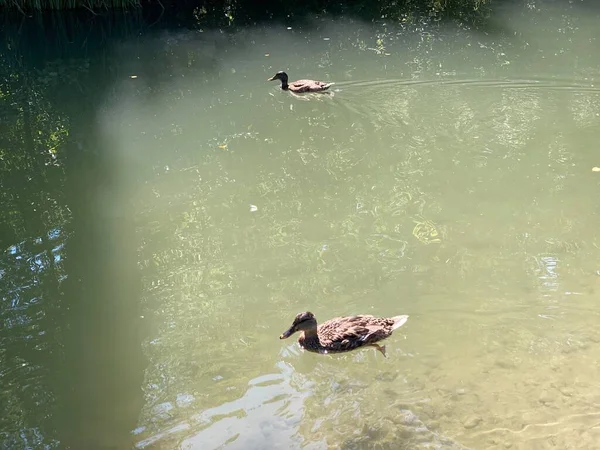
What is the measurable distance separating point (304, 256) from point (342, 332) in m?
1.28

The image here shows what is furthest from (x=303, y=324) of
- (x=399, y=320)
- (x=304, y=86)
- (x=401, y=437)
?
(x=304, y=86)

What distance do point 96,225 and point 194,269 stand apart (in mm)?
1426

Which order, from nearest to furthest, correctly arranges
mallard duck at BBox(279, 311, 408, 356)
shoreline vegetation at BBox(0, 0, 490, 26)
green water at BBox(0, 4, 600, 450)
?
1. green water at BBox(0, 4, 600, 450)
2. mallard duck at BBox(279, 311, 408, 356)
3. shoreline vegetation at BBox(0, 0, 490, 26)

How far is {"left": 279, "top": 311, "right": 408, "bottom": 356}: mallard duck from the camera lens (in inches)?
182

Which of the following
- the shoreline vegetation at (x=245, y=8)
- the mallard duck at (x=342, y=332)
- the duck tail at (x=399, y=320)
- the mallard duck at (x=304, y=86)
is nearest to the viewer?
the mallard duck at (x=342, y=332)

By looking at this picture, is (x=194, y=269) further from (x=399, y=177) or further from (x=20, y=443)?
(x=399, y=177)

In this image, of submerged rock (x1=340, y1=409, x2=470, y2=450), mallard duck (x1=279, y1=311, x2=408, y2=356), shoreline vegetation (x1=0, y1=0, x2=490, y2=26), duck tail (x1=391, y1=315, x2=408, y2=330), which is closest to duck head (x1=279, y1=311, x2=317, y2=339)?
mallard duck (x1=279, y1=311, x2=408, y2=356)

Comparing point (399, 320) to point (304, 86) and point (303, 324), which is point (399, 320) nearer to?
point (303, 324)

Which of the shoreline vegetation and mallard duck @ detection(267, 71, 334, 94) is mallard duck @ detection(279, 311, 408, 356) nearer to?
mallard duck @ detection(267, 71, 334, 94)

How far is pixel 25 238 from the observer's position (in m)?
6.30

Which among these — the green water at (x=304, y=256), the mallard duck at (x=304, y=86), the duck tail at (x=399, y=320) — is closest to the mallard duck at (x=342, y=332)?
the duck tail at (x=399, y=320)

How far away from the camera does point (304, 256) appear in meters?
5.81

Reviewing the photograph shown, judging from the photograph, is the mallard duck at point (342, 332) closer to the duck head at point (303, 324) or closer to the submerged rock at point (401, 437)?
the duck head at point (303, 324)

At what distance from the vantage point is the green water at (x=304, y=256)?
416 centimetres
